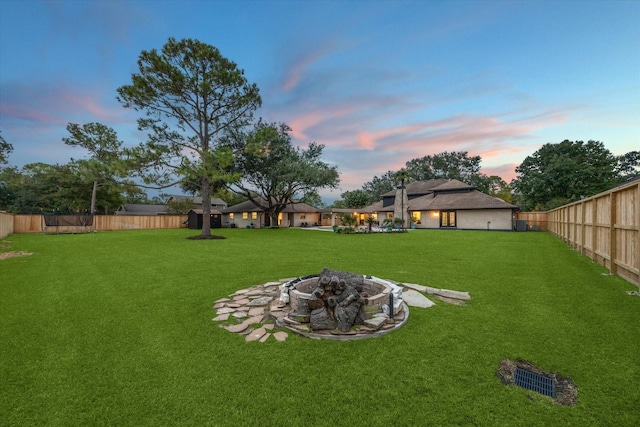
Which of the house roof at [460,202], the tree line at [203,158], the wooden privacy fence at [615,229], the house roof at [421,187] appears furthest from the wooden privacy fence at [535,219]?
the wooden privacy fence at [615,229]

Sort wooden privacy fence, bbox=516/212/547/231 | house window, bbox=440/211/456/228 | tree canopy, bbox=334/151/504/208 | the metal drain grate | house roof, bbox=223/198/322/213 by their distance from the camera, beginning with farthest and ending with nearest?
1. tree canopy, bbox=334/151/504/208
2. house roof, bbox=223/198/322/213
3. house window, bbox=440/211/456/228
4. wooden privacy fence, bbox=516/212/547/231
5. the metal drain grate

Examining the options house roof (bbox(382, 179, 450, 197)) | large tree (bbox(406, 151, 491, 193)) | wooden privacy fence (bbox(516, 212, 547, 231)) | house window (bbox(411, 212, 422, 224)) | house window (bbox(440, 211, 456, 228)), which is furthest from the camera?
large tree (bbox(406, 151, 491, 193))

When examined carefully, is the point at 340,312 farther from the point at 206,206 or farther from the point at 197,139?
the point at 197,139

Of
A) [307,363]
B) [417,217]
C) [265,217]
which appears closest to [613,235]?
[307,363]

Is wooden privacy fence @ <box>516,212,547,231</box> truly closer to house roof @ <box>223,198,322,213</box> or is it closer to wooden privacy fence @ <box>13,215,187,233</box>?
house roof @ <box>223,198,322,213</box>

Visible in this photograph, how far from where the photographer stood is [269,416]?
1.97 metres

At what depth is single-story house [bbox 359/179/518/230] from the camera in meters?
23.3

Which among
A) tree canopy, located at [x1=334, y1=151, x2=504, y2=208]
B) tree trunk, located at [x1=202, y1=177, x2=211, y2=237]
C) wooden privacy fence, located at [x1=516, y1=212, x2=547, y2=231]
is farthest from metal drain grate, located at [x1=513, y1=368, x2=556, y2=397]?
tree canopy, located at [x1=334, y1=151, x2=504, y2=208]

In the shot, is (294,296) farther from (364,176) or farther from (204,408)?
(364,176)

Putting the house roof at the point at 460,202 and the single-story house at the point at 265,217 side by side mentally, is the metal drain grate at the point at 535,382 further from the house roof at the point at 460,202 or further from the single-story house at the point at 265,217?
the single-story house at the point at 265,217

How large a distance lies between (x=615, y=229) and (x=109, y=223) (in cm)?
3557

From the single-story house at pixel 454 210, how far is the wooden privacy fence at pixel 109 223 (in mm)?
27056

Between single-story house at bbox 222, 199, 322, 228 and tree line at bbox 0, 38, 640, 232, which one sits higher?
tree line at bbox 0, 38, 640, 232

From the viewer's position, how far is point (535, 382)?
7.77 feet
